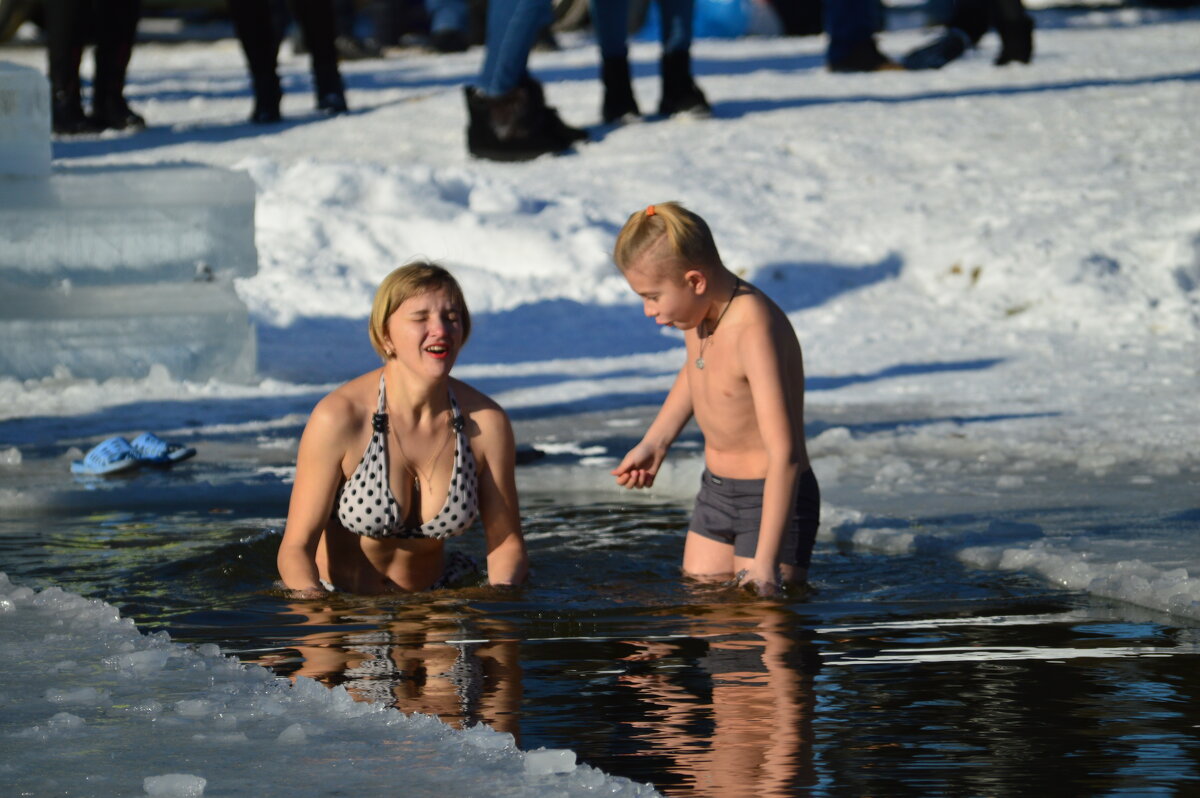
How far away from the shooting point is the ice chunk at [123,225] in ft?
27.0

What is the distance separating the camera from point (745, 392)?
461 cm

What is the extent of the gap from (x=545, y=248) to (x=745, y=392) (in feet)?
19.8

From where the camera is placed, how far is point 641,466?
15.4ft

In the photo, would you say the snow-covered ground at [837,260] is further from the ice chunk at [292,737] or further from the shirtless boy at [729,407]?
the ice chunk at [292,737]

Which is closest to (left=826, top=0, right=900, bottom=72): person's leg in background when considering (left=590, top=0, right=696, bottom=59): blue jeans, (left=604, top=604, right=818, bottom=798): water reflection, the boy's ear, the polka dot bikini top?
(left=590, top=0, right=696, bottom=59): blue jeans

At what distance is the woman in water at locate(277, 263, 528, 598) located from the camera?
4223 millimetres

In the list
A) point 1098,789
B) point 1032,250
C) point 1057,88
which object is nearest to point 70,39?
point 1032,250

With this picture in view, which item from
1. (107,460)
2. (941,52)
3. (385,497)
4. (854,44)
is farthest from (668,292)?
(941,52)

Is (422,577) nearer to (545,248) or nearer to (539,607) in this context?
(539,607)

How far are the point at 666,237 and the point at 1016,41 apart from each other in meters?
10.6

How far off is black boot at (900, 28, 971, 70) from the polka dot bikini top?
1055 centimetres

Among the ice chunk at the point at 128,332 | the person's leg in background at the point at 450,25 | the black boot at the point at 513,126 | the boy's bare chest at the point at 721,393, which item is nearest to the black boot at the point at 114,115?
the black boot at the point at 513,126

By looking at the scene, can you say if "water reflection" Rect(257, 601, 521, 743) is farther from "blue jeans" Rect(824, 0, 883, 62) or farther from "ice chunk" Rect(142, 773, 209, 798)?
"blue jeans" Rect(824, 0, 883, 62)

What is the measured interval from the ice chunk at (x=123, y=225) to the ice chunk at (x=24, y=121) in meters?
0.08
